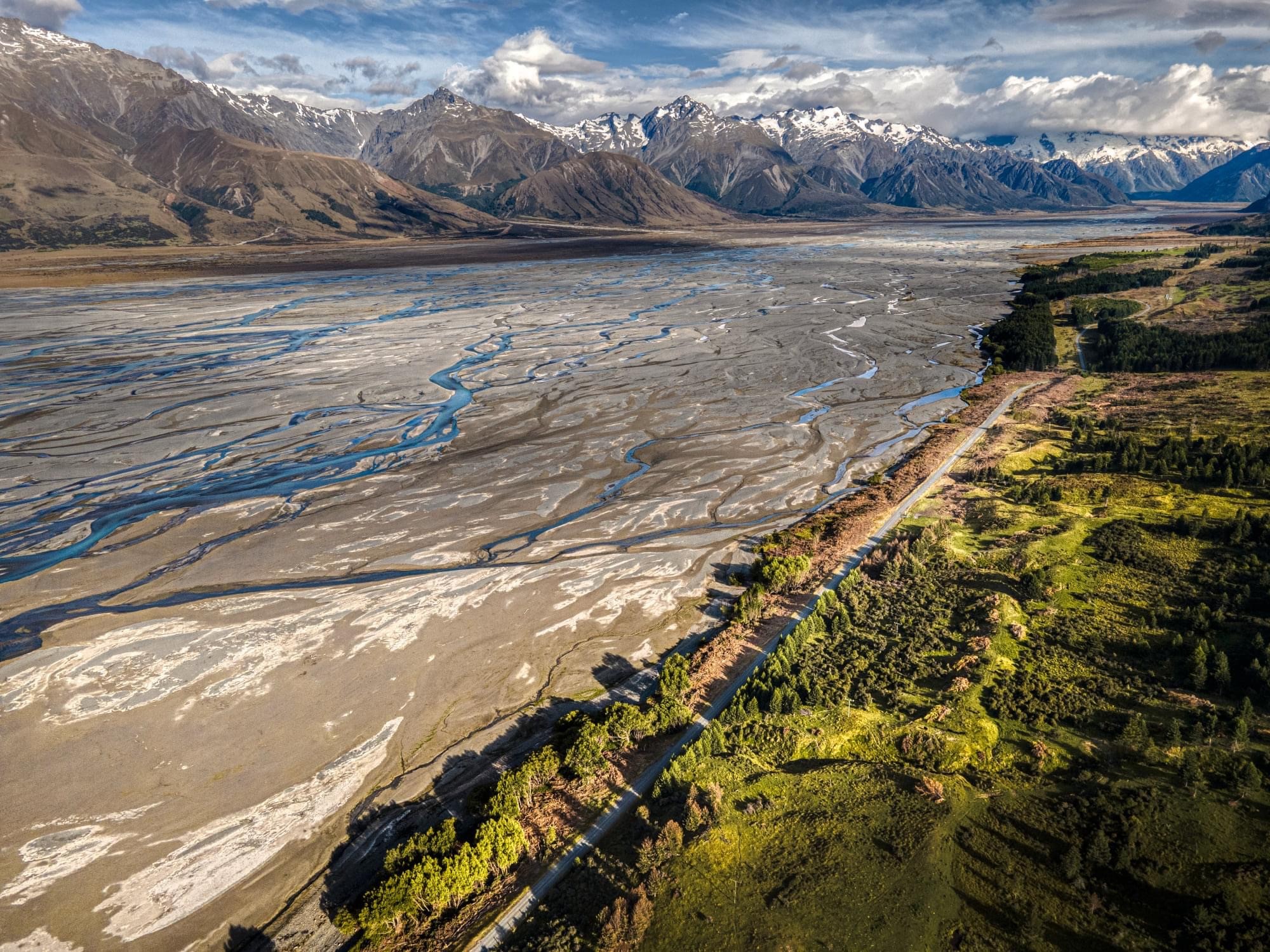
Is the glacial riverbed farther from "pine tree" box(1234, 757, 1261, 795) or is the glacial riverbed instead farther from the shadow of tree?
"pine tree" box(1234, 757, 1261, 795)

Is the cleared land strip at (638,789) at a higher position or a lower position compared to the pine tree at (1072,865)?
lower

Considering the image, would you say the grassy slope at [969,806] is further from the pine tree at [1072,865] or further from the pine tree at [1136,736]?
the pine tree at [1136,736]

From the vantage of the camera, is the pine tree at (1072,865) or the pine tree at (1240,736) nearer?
the pine tree at (1072,865)

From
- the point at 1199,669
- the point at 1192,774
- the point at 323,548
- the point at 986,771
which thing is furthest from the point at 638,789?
the point at 323,548

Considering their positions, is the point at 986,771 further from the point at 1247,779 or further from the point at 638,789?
the point at 638,789

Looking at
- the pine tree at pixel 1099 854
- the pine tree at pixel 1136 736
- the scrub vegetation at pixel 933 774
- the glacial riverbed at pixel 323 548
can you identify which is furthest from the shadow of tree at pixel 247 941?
the pine tree at pixel 1136 736

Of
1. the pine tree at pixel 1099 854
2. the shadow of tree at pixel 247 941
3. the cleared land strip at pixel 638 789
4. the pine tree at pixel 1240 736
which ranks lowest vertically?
the shadow of tree at pixel 247 941

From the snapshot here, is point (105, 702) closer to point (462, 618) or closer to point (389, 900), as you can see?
point (462, 618)
